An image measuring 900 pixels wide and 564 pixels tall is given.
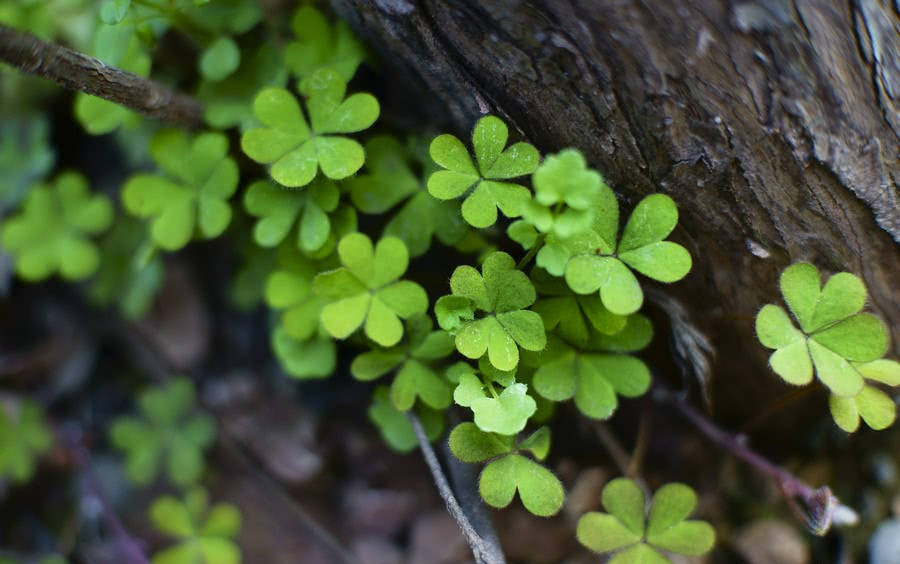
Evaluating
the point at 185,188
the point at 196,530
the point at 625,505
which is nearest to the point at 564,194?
the point at 625,505

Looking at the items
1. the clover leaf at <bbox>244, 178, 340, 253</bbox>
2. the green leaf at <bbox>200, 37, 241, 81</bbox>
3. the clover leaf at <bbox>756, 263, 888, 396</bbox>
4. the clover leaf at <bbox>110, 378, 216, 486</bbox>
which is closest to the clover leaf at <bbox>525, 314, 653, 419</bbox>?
the clover leaf at <bbox>756, 263, 888, 396</bbox>

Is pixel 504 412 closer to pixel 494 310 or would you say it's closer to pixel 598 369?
pixel 494 310

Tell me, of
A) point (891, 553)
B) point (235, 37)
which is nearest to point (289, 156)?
point (235, 37)

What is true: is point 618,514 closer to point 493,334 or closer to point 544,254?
point 493,334

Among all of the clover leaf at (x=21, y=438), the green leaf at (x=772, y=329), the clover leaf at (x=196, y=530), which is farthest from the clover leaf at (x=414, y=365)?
the clover leaf at (x=21, y=438)

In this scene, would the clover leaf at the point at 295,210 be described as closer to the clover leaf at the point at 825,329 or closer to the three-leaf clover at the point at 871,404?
the clover leaf at the point at 825,329

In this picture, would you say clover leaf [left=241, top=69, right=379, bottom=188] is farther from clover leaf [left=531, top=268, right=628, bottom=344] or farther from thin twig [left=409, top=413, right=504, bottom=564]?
thin twig [left=409, top=413, right=504, bottom=564]
